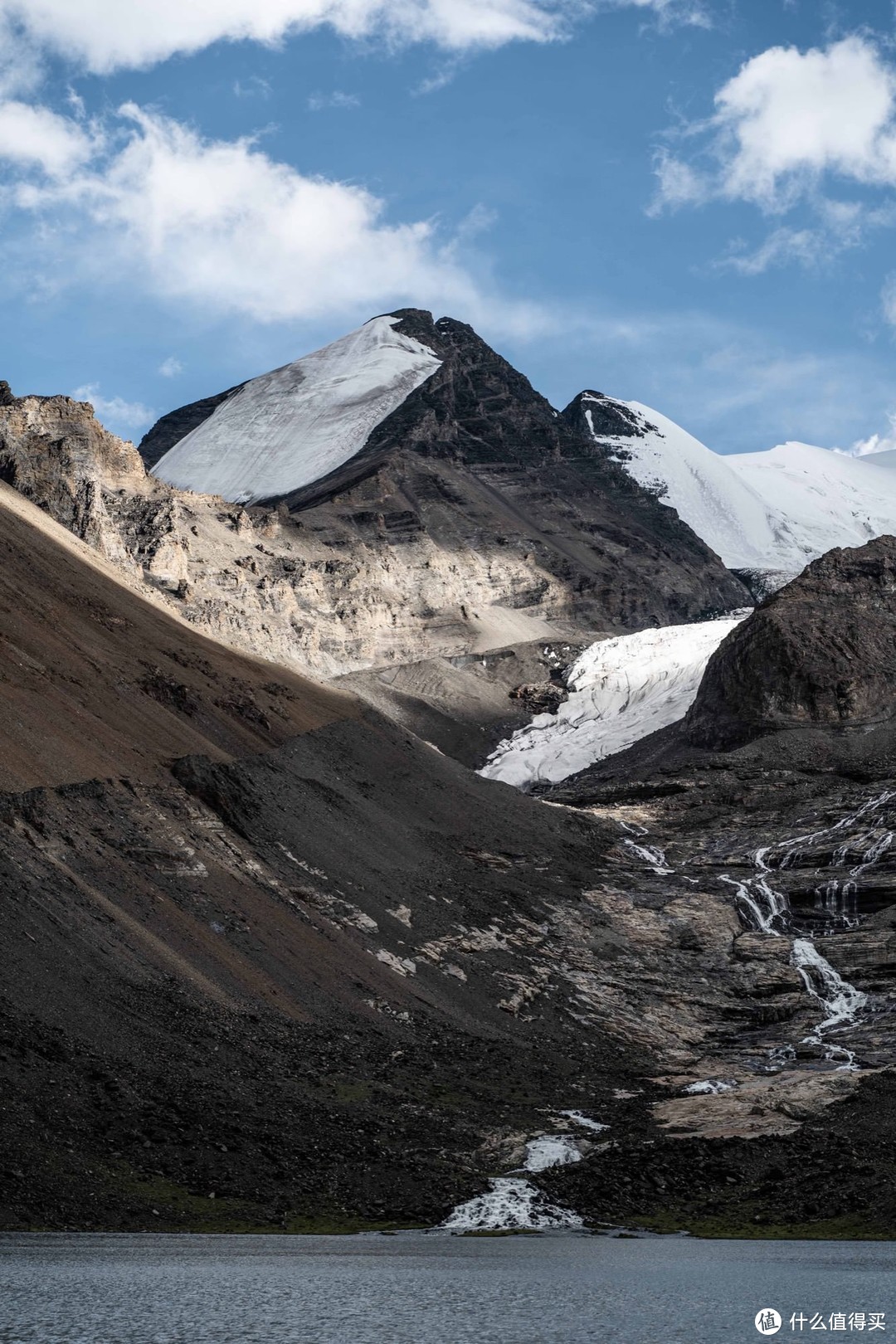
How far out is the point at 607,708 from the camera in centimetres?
17762

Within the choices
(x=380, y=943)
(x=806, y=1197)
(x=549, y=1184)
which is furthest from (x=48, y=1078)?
(x=380, y=943)

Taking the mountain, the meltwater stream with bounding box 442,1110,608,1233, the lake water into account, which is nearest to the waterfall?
the mountain

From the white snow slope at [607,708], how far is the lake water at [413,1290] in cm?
12039

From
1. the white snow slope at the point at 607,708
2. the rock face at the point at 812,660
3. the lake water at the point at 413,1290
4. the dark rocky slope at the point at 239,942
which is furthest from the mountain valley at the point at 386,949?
the white snow slope at the point at 607,708

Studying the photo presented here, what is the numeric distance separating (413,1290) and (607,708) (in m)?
152

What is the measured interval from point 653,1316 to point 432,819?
2602 inches

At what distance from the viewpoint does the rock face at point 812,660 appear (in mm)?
138625

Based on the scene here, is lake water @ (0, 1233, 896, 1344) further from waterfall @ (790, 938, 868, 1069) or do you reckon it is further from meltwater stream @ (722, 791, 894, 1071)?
waterfall @ (790, 938, 868, 1069)

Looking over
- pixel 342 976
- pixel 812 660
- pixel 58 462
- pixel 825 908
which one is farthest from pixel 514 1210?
pixel 58 462

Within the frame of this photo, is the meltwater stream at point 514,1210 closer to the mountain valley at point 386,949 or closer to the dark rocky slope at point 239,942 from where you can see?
the mountain valley at point 386,949

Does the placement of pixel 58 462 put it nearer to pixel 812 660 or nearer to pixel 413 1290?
pixel 812 660

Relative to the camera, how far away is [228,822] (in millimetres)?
70375

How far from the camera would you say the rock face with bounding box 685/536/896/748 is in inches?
5458

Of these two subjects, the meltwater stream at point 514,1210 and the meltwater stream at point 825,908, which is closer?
the meltwater stream at point 514,1210
